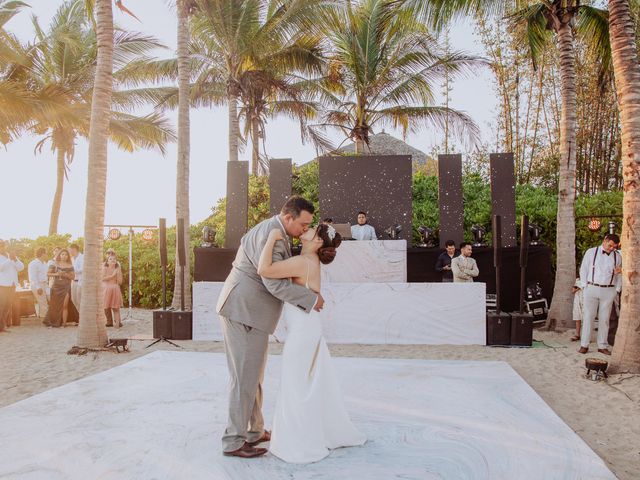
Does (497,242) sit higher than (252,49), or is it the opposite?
(252,49)

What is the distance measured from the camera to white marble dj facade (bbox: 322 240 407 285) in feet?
32.3

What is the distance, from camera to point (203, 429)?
4152 millimetres

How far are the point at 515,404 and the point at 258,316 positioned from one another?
2.77 m

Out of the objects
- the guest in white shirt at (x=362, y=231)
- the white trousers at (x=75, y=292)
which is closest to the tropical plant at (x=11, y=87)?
the white trousers at (x=75, y=292)

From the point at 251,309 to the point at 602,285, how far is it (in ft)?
20.6

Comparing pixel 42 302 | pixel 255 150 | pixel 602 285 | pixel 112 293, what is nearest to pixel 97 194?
pixel 112 293

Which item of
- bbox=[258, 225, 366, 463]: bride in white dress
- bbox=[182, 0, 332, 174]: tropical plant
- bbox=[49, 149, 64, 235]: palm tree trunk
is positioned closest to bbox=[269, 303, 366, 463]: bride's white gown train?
bbox=[258, 225, 366, 463]: bride in white dress

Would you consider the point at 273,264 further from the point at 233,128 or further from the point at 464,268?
the point at 233,128

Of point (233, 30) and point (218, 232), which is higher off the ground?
point (233, 30)

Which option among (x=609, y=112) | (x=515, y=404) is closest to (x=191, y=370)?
(x=515, y=404)

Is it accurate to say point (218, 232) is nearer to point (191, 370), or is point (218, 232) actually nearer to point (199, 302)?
point (199, 302)

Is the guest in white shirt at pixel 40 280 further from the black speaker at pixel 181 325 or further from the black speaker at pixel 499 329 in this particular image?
the black speaker at pixel 499 329

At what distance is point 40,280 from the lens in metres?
12.4

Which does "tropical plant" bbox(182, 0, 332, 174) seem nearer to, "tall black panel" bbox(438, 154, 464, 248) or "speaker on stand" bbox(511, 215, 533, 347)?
"tall black panel" bbox(438, 154, 464, 248)
